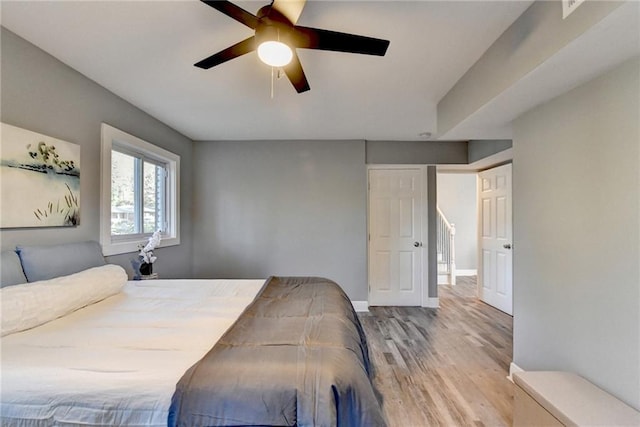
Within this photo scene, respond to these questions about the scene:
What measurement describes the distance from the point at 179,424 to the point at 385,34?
6.80 ft

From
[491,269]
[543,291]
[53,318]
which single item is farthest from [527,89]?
[491,269]

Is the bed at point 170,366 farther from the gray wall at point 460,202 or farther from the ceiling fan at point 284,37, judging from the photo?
the gray wall at point 460,202

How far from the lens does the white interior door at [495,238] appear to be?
4074 millimetres

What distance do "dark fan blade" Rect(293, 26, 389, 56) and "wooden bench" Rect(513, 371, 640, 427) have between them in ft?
6.10

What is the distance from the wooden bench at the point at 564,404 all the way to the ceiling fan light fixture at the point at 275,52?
2097mm

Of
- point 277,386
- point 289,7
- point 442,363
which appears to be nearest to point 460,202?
point 442,363

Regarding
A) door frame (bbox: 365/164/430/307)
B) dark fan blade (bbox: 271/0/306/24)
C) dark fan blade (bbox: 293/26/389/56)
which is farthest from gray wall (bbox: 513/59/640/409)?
door frame (bbox: 365/164/430/307)

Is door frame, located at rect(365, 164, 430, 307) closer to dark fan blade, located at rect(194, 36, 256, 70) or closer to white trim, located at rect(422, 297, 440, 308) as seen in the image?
white trim, located at rect(422, 297, 440, 308)

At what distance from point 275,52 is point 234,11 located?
25cm

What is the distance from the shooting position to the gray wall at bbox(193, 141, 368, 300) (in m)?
4.21

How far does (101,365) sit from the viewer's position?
1106 mm

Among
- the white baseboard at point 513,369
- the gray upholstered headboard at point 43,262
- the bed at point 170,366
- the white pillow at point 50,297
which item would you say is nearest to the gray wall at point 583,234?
the white baseboard at point 513,369

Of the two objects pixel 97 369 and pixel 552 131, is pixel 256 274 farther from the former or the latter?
pixel 552 131

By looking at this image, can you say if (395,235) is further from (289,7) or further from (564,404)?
(289,7)
